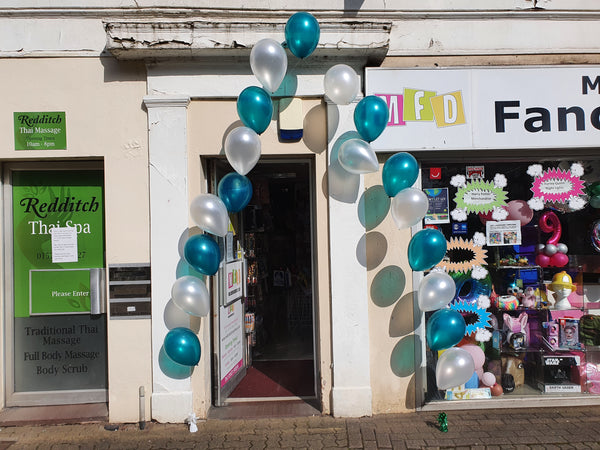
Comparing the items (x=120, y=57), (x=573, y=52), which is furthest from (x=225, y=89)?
(x=573, y=52)

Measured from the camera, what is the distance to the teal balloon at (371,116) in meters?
3.75

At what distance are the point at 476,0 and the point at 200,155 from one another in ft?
10.3

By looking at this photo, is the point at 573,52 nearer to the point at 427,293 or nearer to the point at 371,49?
the point at 371,49

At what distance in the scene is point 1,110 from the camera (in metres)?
4.07

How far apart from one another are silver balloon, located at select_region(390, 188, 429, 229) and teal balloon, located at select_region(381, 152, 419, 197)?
0.43ft

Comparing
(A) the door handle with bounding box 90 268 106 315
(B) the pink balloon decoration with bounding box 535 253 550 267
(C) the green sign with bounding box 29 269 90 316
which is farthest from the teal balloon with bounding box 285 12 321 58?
(B) the pink balloon decoration with bounding box 535 253 550 267

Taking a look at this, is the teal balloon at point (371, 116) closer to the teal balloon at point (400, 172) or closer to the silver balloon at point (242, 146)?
the teal balloon at point (400, 172)

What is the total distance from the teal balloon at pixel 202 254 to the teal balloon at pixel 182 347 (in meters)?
0.61

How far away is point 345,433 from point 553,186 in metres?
3.22

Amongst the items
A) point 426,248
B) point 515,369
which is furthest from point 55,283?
point 515,369

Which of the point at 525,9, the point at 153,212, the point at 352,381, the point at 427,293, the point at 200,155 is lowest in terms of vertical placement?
the point at 352,381

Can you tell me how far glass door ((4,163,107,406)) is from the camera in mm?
4336

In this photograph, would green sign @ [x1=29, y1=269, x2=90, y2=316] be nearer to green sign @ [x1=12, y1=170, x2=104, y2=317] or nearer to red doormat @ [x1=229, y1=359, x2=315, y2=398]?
green sign @ [x1=12, y1=170, x2=104, y2=317]

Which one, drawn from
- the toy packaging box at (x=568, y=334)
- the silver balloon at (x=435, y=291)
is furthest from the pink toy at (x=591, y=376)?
the silver balloon at (x=435, y=291)
